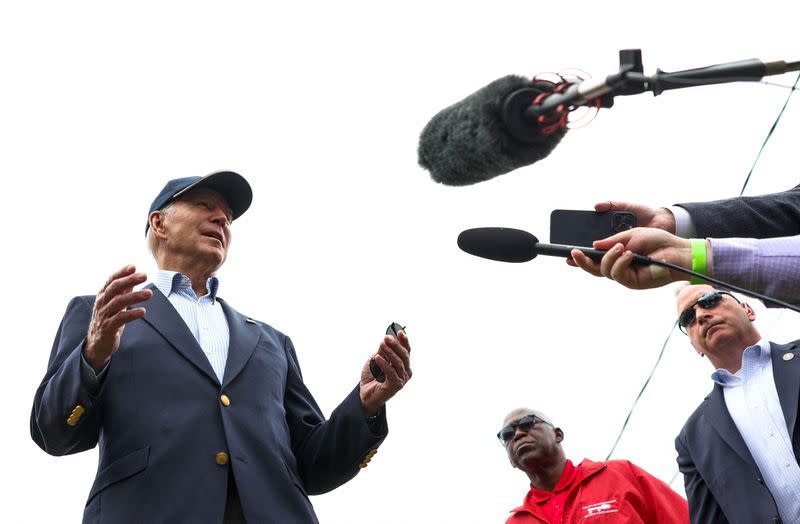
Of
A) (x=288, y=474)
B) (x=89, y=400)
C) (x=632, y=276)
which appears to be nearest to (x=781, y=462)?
(x=632, y=276)

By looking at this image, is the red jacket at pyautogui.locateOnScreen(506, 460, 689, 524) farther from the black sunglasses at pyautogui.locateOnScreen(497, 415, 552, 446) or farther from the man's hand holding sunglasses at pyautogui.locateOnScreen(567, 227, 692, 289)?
the man's hand holding sunglasses at pyautogui.locateOnScreen(567, 227, 692, 289)

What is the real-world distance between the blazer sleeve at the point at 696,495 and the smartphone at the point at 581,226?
1597mm

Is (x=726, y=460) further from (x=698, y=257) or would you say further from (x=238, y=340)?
(x=238, y=340)

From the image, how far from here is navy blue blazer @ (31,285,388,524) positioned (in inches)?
135

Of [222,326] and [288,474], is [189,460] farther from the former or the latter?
[222,326]

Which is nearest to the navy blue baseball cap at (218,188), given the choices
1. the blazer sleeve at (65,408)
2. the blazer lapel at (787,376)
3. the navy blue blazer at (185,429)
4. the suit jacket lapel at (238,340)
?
the suit jacket lapel at (238,340)

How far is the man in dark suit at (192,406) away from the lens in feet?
11.2

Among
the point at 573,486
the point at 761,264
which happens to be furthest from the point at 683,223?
the point at 573,486

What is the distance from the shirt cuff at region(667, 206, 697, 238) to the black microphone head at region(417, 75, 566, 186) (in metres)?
1.20

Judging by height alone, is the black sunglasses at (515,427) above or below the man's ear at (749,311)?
below

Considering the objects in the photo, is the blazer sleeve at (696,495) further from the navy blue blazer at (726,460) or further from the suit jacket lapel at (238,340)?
the suit jacket lapel at (238,340)

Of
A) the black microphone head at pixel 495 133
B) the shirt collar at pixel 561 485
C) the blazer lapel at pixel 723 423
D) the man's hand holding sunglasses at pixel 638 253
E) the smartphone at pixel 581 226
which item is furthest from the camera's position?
the shirt collar at pixel 561 485

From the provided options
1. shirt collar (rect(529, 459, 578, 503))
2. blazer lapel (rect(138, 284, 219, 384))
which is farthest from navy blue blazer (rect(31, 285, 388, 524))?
shirt collar (rect(529, 459, 578, 503))

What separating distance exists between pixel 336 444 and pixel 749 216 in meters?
1.64
